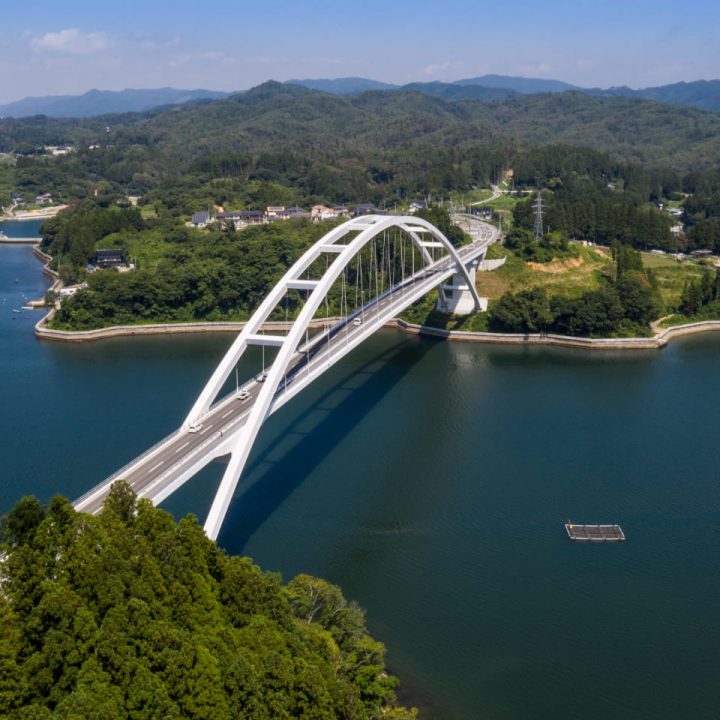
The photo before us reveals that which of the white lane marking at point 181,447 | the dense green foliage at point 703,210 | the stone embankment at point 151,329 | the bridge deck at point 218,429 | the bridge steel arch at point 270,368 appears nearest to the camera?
the bridge deck at point 218,429

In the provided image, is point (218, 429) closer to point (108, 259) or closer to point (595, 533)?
point (595, 533)

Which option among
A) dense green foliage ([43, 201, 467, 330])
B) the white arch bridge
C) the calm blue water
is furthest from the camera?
dense green foliage ([43, 201, 467, 330])

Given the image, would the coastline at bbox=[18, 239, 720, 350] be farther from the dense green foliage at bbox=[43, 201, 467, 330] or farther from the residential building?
the residential building

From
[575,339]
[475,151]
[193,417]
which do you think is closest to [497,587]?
[193,417]

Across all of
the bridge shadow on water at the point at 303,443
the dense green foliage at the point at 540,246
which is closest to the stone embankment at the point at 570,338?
the bridge shadow on water at the point at 303,443

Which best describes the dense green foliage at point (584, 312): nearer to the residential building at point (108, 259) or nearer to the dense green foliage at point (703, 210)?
the dense green foliage at point (703, 210)

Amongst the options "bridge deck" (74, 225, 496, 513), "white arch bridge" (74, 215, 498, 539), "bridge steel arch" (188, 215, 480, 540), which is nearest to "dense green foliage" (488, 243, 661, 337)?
"white arch bridge" (74, 215, 498, 539)
